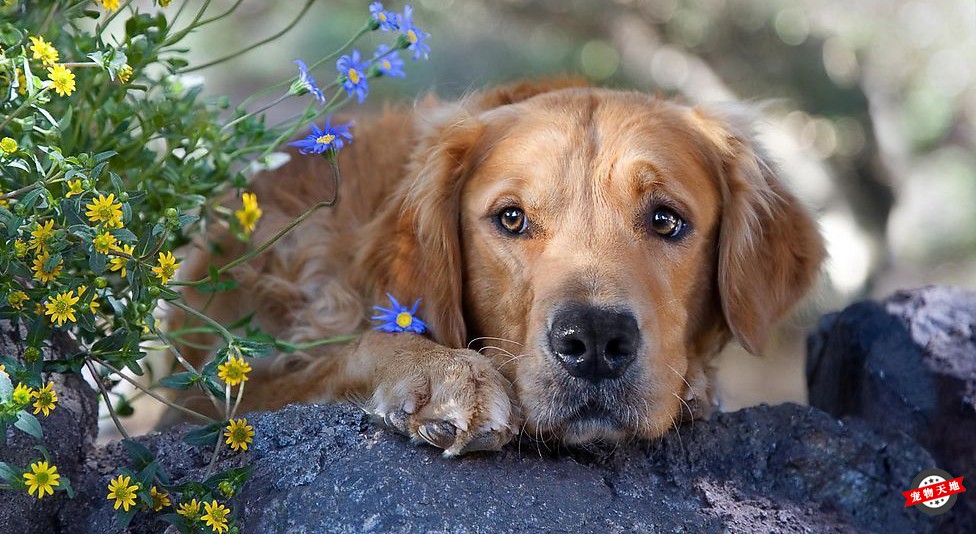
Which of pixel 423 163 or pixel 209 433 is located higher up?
pixel 423 163

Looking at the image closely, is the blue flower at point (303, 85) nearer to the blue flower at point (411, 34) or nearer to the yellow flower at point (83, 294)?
the blue flower at point (411, 34)

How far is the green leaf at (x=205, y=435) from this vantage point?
2.48 meters

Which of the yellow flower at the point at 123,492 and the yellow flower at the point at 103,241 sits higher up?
the yellow flower at the point at 103,241

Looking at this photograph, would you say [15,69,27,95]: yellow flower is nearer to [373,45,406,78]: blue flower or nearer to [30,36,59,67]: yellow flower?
[30,36,59,67]: yellow flower

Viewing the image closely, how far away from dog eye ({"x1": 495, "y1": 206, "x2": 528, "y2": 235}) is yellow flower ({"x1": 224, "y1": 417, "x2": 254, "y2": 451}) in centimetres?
110

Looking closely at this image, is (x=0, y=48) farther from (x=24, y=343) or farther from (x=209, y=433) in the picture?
(x=209, y=433)

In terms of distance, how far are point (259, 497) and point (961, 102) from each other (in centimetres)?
761

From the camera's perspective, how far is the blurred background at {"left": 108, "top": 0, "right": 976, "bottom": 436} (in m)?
8.28

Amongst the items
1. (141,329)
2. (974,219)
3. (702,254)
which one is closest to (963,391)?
(702,254)

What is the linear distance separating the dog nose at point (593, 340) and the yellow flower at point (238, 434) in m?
0.83

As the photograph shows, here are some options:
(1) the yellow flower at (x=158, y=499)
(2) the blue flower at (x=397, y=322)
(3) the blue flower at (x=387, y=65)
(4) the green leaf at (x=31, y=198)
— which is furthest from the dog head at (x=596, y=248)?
(4) the green leaf at (x=31, y=198)

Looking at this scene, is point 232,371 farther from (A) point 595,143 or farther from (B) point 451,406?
Answer: (A) point 595,143

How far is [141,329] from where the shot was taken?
102 inches

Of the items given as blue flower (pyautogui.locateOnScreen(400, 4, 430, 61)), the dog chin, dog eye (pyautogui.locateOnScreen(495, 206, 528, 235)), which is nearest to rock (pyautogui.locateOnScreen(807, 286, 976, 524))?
the dog chin
